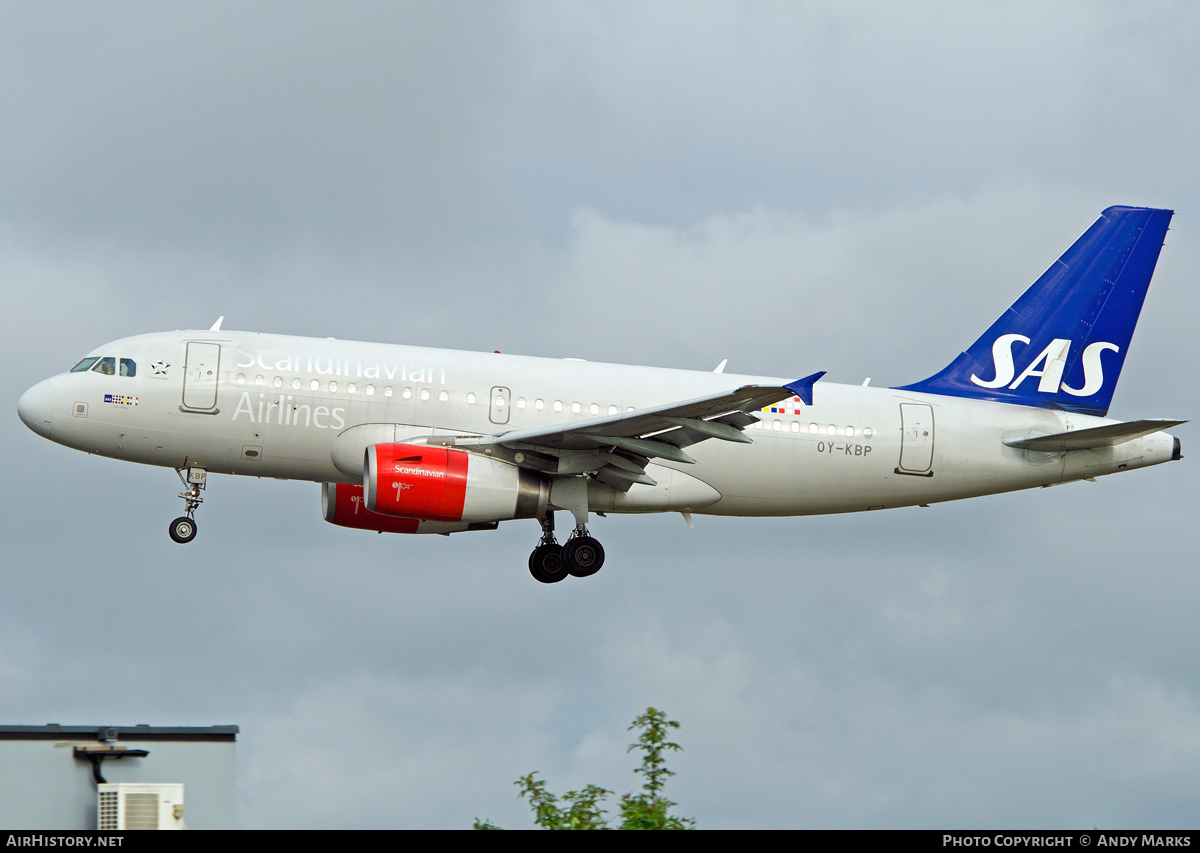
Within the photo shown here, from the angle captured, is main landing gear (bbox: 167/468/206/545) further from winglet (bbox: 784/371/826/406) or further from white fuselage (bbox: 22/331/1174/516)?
winglet (bbox: 784/371/826/406)

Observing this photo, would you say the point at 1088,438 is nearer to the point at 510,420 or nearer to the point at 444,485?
the point at 510,420

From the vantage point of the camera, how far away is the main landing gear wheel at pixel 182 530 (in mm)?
33219

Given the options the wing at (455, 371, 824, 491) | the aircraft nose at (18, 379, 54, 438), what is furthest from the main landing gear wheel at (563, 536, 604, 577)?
Answer: the aircraft nose at (18, 379, 54, 438)

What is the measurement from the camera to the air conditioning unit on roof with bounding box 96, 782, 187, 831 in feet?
63.2

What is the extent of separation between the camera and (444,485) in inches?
1216

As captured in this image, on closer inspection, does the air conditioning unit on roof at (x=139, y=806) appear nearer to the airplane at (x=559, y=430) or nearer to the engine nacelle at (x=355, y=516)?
the airplane at (x=559, y=430)

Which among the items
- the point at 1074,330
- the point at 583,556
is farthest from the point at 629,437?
the point at 1074,330

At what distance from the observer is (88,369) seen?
32.3 m

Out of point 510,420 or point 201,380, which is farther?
point 510,420

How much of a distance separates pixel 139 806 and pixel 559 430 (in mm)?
13273

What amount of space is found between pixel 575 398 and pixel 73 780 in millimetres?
15751

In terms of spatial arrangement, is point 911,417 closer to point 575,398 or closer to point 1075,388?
point 1075,388

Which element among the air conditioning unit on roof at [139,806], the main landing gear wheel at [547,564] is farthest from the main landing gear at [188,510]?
the air conditioning unit on roof at [139,806]
